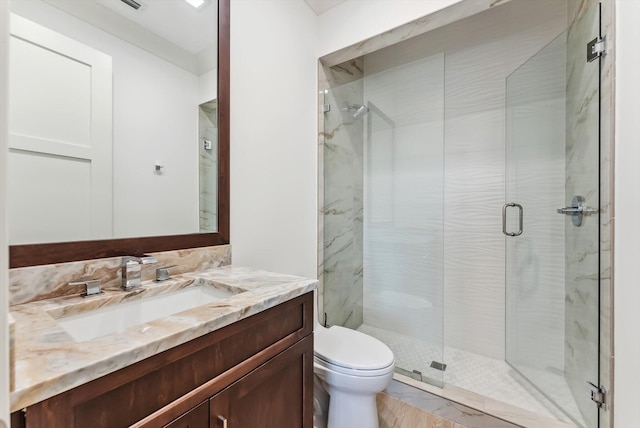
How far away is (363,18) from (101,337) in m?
2.02

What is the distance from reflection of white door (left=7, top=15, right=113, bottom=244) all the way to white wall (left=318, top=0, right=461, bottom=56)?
4.52ft

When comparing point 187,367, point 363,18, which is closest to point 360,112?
point 363,18

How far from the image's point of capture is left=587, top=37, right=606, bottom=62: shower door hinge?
125 centimetres

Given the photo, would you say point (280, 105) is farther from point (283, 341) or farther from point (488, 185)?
point (488, 185)

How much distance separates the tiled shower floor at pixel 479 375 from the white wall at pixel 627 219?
0.43 m

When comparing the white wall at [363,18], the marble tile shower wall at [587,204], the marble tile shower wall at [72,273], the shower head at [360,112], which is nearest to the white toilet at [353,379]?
the marble tile shower wall at [72,273]

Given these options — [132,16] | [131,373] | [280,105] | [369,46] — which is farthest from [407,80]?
[131,373]

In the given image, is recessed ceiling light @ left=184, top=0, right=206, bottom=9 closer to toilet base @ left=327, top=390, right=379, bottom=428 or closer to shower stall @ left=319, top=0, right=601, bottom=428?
shower stall @ left=319, top=0, right=601, bottom=428

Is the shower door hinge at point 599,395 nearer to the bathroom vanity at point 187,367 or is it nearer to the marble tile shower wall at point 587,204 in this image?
the marble tile shower wall at point 587,204

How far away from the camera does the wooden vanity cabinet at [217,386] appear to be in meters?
0.51

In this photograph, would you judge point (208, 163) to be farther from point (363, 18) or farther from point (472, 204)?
point (472, 204)

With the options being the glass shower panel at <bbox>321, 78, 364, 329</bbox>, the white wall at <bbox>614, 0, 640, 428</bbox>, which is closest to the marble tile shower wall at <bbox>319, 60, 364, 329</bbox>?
the glass shower panel at <bbox>321, 78, 364, 329</bbox>

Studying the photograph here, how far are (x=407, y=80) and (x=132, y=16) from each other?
176 centimetres

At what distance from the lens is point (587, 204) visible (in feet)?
4.66
